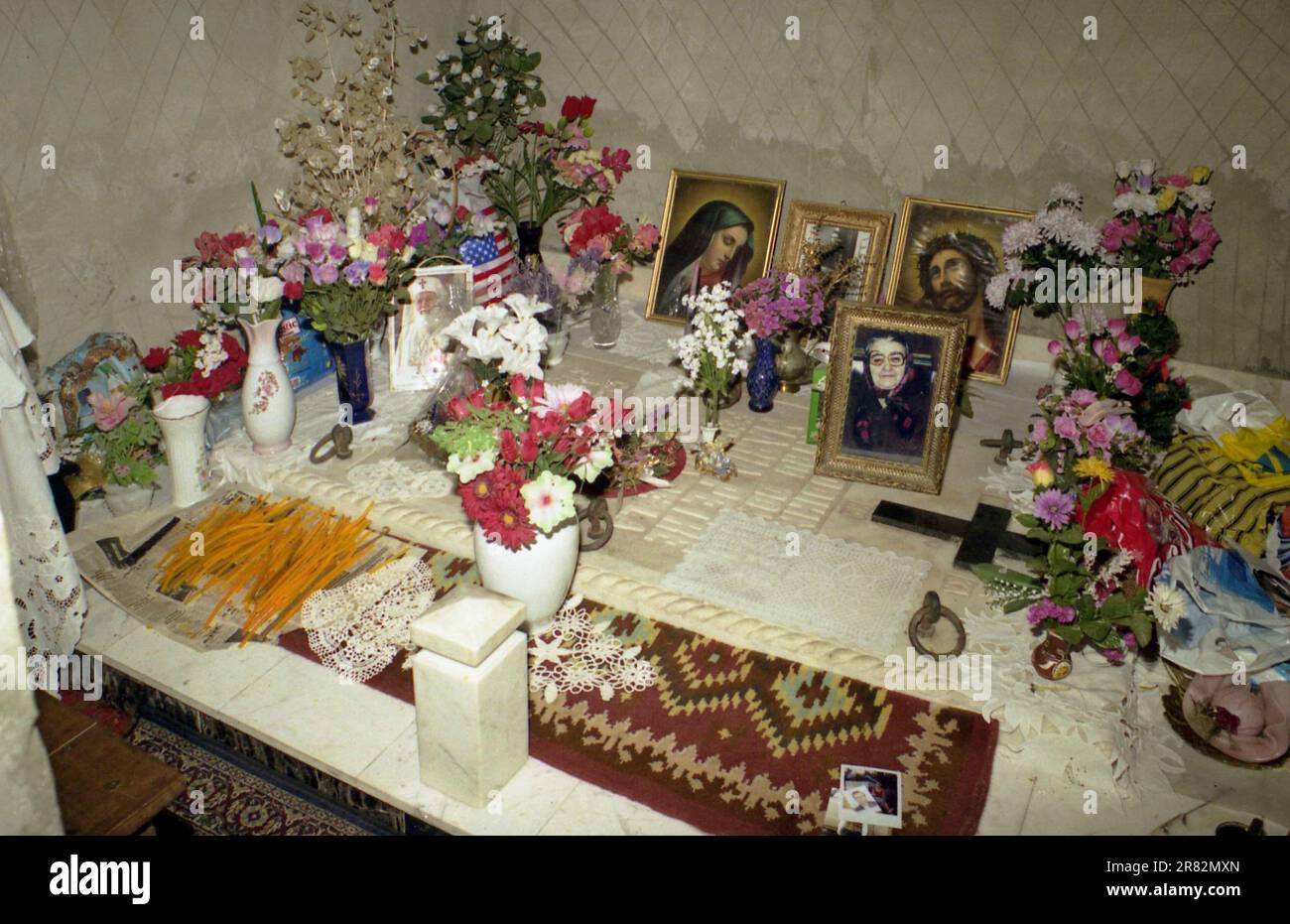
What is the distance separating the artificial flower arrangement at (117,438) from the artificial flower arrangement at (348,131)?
57.3 inches

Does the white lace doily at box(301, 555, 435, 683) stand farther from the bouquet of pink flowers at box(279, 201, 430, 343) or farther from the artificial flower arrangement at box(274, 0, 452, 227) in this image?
the artificial flower arrangement at box(274, 0, 452, 227)

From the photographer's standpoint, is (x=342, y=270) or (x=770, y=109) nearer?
(x=342, y=270)

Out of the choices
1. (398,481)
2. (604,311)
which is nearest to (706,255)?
(604,311)

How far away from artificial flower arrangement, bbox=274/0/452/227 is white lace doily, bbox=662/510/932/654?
2448mm

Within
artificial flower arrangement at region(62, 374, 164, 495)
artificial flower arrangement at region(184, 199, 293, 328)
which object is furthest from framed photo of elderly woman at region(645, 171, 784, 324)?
artificial flower arrangement at region(62, 374, 164, 495)

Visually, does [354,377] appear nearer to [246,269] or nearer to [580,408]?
[246,269]

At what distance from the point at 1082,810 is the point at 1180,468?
200cm

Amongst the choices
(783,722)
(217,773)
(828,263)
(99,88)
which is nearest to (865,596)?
(783,722)

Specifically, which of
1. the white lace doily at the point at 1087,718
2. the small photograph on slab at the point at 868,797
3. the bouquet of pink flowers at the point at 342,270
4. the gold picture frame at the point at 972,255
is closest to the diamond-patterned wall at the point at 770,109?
the gold picture frame at the point at 972,255

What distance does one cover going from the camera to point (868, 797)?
110 inches

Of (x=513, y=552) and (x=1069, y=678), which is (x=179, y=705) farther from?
(x=1069, y=678)

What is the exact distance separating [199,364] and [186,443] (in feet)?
1.19

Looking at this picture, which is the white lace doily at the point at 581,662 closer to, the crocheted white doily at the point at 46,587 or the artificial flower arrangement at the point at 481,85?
the crocheted white doily at the point at 46,587

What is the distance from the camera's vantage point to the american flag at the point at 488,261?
5.18 meters
